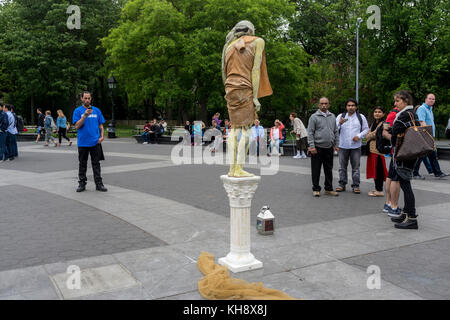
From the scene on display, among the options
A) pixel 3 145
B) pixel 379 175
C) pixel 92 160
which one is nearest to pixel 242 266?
pixel 379 175

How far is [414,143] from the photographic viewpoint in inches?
221

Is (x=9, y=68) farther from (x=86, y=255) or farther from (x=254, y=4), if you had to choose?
(x=86, y=255)

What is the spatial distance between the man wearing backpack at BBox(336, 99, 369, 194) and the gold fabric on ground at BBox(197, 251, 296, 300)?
5.55 metres

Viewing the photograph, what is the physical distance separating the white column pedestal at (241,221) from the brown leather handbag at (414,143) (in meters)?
2.59

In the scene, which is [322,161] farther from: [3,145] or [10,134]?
[10,134]

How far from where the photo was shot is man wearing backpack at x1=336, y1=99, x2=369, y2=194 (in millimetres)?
8734

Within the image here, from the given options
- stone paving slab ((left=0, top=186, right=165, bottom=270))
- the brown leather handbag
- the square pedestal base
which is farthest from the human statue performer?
the brown leather handbag

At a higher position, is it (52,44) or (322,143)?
(52,44)

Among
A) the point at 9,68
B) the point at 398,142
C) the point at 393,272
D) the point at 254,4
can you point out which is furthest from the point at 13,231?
the point at 9,68

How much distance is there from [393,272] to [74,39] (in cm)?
4083

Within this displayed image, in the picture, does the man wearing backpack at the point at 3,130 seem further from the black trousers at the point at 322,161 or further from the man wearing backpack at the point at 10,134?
the black trousers at the point at 322,161

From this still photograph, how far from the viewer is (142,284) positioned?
3.87 meters

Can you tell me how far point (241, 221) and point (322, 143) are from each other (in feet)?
15.0

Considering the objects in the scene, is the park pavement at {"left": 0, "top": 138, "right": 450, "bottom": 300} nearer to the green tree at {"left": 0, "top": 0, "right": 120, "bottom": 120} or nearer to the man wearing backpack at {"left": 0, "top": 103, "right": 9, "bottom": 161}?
the man wearing backpack at {"left": 0, "top": 103, "right": 9, "bottom": 161}
